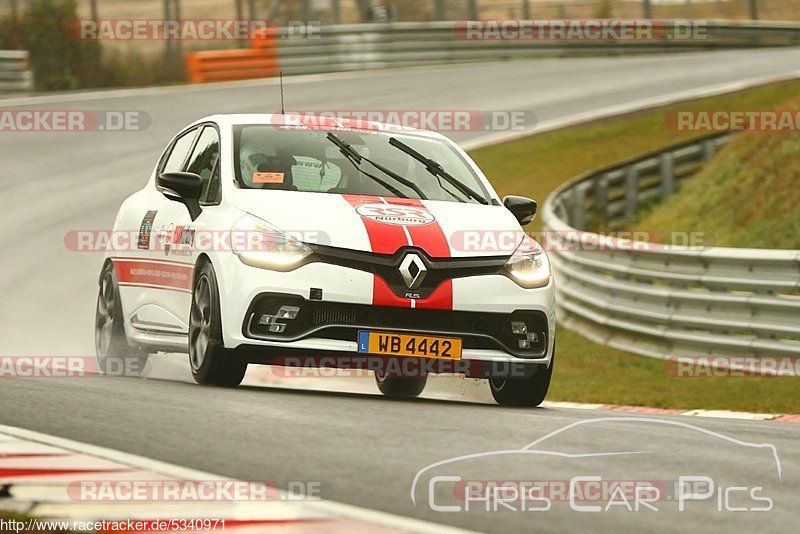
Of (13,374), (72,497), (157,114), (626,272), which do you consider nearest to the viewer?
(72,497)

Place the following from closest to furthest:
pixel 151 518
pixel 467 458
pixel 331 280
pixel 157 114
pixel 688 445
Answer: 1. pixel 151 518
2. pixel 467 458
3. pixel 688 445
4. pixel 331 280
5. pixel 157 114

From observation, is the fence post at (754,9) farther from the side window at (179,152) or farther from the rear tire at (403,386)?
the side window at (179,152)

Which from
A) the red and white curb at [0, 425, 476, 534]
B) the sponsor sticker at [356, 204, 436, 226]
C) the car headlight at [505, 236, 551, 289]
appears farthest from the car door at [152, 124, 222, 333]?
the red and white curb at [0, 425, 476, 534]

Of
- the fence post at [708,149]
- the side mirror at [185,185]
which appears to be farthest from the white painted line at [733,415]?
the fence post at [708,149]

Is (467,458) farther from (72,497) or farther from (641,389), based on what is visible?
(641,389)

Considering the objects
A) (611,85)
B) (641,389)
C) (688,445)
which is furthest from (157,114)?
(688,445)

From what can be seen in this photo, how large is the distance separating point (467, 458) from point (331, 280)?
2.16 metres

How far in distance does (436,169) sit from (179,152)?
193 cm

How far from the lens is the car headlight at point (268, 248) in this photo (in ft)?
26.1

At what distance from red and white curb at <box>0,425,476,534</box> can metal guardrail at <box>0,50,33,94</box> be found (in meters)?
22.7

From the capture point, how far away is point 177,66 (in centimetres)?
3088

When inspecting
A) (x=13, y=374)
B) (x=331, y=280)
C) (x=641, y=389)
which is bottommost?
(x=641, y=389)

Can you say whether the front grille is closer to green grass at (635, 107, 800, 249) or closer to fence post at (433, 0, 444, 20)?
green grass at (635, 107, 800, 249)

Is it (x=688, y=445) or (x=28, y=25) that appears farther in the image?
(x=28, y=25)
